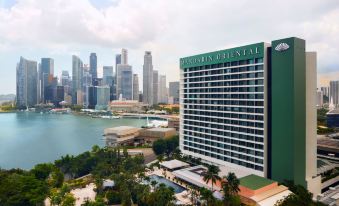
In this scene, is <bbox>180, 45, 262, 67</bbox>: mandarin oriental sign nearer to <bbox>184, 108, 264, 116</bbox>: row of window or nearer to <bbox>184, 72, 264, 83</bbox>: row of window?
<bbox>184, 72, 264, 83</bbox>: row of window

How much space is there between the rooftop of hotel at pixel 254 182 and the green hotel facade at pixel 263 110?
3078mm

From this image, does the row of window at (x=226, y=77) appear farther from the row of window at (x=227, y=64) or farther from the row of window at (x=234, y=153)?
the row of window at (x=234, y=153)

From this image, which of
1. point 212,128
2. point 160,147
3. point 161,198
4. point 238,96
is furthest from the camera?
point 160,147

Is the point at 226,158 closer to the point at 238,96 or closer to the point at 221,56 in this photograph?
the point at 238,96

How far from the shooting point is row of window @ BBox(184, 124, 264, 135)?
40978 mm

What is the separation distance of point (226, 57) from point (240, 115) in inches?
406

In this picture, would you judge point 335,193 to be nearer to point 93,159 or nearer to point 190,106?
point 190,106

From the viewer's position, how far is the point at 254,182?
35406mm

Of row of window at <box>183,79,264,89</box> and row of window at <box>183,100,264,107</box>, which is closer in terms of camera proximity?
row of window at <box>183,79,264,89</box>

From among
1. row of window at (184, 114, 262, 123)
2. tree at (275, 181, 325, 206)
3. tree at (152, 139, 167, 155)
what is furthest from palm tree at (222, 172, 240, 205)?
tree at (152, 139, 167, 155)

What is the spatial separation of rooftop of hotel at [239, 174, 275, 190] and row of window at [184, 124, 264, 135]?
6.81 m

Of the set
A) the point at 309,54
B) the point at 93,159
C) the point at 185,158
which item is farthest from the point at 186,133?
the point at 309,54

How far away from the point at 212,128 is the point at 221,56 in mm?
13059

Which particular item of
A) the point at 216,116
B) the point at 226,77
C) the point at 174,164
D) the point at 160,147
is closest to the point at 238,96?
the point at 226,77
